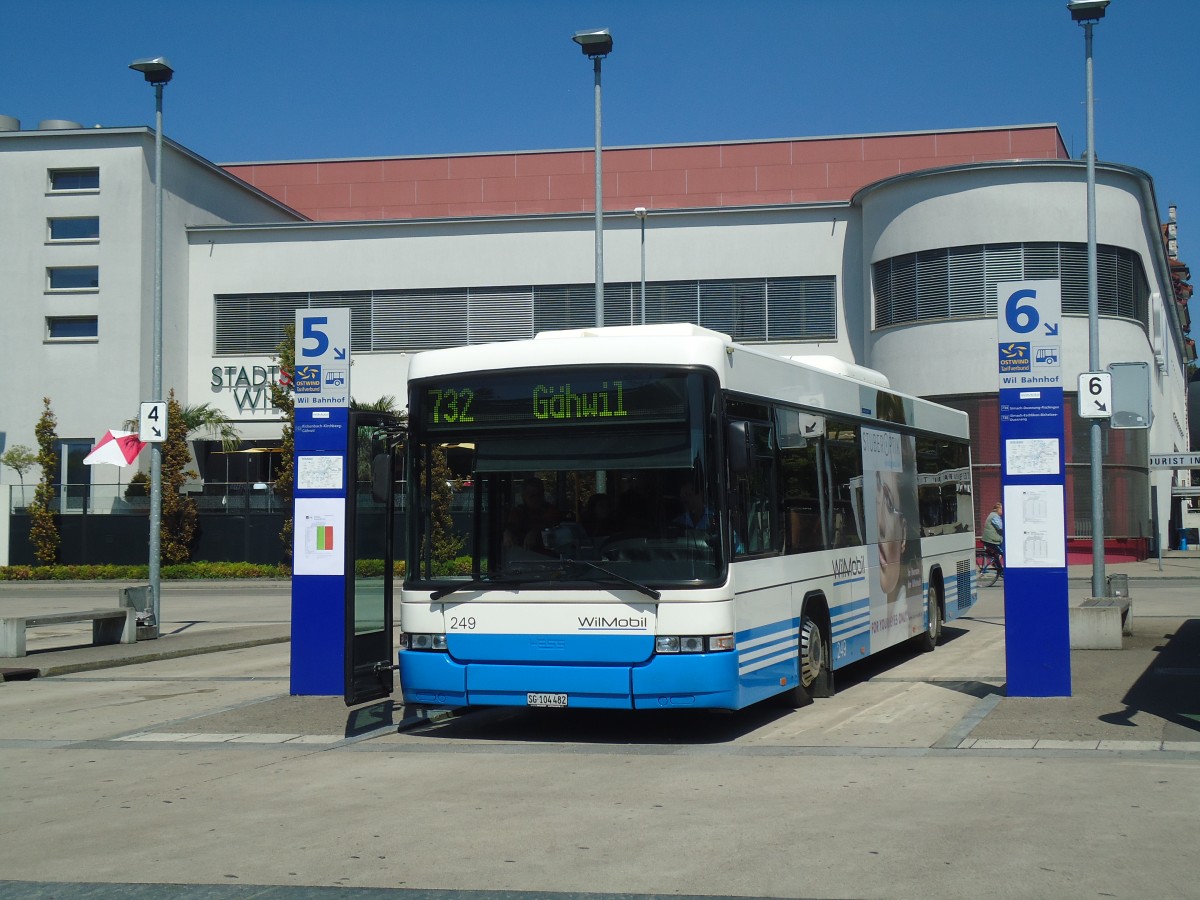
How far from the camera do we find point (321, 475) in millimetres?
13078

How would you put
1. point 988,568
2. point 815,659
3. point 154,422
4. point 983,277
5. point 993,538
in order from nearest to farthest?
point 815,659 < point 154,422 < point 993,538 < point 988,568 < point 983,277

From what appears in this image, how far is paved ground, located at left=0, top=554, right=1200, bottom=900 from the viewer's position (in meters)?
6.37

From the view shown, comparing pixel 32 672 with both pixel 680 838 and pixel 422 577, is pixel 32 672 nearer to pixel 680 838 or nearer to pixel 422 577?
pixel 422 577

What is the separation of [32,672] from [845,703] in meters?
9.47

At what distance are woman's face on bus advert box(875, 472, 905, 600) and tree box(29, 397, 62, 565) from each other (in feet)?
99.7

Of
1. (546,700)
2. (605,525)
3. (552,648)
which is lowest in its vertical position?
(546,700)

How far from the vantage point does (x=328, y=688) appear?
523 inches

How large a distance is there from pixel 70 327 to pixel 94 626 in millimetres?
26026

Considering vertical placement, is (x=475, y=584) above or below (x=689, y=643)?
above

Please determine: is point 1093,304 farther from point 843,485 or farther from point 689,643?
point 689,643

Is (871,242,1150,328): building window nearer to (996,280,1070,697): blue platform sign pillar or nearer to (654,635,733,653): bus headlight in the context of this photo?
(996,280,1070,697): blue platform sign pillar

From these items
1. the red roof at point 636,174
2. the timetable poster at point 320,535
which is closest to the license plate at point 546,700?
the timetable poster at point 320,535

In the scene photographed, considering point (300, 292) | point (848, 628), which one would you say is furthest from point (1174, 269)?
point (848, 628)

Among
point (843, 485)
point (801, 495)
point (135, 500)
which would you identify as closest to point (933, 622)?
point (843, 485)
